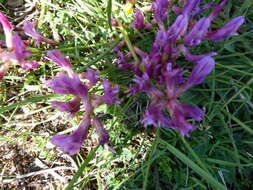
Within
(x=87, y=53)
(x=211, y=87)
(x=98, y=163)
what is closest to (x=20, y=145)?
(x=98, y=163)

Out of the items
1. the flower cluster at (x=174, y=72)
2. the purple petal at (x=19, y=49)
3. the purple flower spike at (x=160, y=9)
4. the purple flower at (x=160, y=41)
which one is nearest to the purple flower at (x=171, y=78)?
the flower cluster at (x=174, y=72)

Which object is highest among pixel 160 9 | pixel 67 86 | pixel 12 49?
pixel 160 9

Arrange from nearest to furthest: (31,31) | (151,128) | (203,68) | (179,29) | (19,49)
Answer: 1. (203,68)
2. (179,29)
3. (19,49)
4. (31,31)
5. (151,128)

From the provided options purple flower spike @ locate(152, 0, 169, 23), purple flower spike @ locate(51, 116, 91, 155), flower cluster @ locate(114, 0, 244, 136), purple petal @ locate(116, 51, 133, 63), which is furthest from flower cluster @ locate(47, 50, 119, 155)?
purple flower spike @ locate(152, 0, 169, 23)

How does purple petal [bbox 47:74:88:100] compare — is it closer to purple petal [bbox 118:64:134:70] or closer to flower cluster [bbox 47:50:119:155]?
flower cluster [bbox 47:50:119:155]

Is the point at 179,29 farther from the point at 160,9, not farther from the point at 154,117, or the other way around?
the point at 154,117

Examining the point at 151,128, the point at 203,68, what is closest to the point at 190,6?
the point at 203,68
